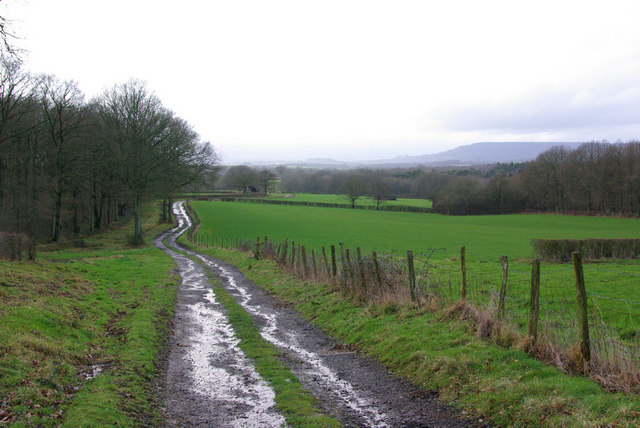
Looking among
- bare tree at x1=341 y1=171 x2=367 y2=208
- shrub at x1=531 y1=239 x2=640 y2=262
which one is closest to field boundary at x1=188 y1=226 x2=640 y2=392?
shrub at x1=531 y1=239 x2=640 y2=262

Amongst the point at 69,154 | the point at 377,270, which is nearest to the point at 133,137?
the point at 69,154

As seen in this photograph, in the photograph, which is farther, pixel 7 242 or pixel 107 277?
pixel 107 277

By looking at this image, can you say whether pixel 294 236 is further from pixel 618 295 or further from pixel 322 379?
pixel 322 379

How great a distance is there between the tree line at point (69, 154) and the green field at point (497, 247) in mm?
12807

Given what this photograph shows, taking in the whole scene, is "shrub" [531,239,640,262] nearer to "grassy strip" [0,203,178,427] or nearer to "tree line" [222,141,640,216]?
"grassy strip" [0,203,178,427]

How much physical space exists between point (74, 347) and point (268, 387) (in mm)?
4401

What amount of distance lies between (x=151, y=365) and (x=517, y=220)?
290 ft

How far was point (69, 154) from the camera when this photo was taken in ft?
136

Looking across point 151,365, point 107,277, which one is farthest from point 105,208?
point 151,365

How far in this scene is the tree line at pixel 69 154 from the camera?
125 ft

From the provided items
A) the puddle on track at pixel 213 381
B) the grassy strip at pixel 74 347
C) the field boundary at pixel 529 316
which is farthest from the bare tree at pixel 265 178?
the puddle on track at pixel 213 381

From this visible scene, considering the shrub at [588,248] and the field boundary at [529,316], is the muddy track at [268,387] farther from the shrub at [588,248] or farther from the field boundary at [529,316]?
the shrub at [588,248]

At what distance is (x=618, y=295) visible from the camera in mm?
15875

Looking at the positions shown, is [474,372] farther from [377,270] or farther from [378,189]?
[378,189]
